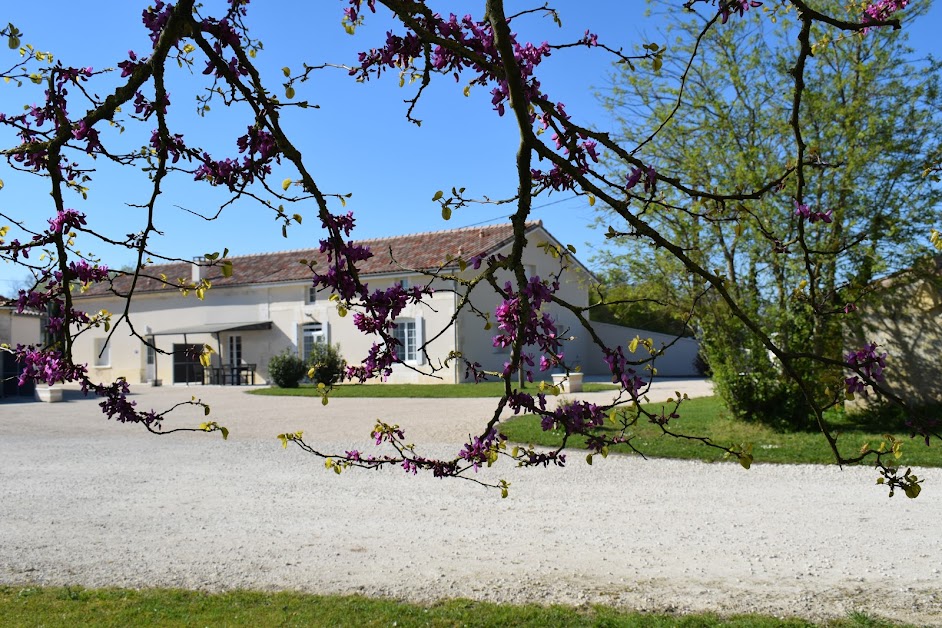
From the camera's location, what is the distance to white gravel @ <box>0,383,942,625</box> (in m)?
4.55

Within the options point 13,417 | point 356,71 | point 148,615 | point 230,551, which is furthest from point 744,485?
point 13,417

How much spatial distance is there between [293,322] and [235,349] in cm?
308

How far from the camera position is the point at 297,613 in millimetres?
4070

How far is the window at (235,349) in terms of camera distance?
94.6 ft

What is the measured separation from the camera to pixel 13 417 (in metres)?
16.0

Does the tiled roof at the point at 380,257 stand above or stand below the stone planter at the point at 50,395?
above

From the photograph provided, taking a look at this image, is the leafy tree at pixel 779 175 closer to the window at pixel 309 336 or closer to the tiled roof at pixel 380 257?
the tiled roof at pixel 380 257

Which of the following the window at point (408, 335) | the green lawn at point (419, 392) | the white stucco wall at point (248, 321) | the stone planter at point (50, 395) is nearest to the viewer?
the green lawn at point (419, 392)

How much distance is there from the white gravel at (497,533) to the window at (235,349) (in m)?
19.3

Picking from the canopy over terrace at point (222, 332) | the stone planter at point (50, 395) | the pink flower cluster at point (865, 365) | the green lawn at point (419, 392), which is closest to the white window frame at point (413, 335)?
the green lawn at point (419, 392)

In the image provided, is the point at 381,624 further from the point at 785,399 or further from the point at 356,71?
the point at 785,399

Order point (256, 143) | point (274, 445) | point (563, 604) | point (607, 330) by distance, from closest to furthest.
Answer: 1. point (256, 143)
2. point (563, 604)
3. point (274, 445)
4. point (607, 330)

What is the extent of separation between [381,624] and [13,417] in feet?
49.0

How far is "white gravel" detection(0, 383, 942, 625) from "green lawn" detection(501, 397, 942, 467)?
55 centimetres
